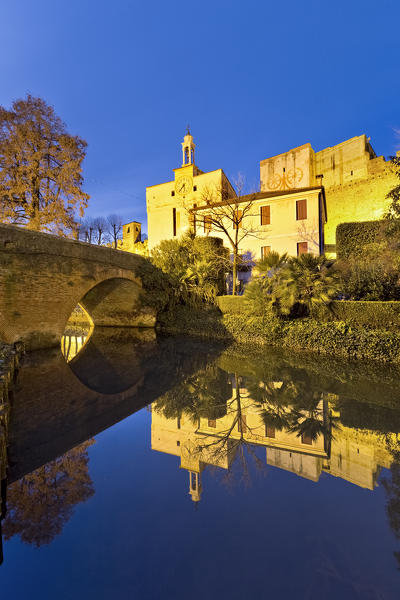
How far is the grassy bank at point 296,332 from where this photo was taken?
8.92 metres

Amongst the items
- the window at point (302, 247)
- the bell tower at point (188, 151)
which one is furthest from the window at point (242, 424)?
the bell tower at point (188, 151)

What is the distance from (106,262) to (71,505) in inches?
441

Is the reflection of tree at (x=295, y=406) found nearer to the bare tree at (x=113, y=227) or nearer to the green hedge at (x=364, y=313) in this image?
the green hedge at (x=364, y=313)

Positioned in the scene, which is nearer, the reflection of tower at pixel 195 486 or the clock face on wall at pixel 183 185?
the reflection of tower at pixel 195 486

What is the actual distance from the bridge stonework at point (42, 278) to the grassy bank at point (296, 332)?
566 centimetres

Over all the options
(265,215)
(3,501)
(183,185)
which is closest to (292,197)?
(265,215)

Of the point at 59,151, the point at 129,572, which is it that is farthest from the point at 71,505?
the point at 59,151

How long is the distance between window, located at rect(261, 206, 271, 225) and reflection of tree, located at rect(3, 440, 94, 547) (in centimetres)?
2000

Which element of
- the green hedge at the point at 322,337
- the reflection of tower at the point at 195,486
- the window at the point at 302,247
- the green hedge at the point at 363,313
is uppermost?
the window at the point at 302,247

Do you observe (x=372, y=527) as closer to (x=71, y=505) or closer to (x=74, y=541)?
(x=74, y=541)

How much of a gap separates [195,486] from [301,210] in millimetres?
19926

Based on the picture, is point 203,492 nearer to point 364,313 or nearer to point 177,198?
point 364,313

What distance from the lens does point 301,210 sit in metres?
19.3

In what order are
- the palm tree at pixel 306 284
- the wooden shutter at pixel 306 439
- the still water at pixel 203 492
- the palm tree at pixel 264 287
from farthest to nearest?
the palm tree at pixel 264 287
the palm tree at pixel 306 284
the wooden shutter at pixel 306 439
the still water at pixel 203 492
